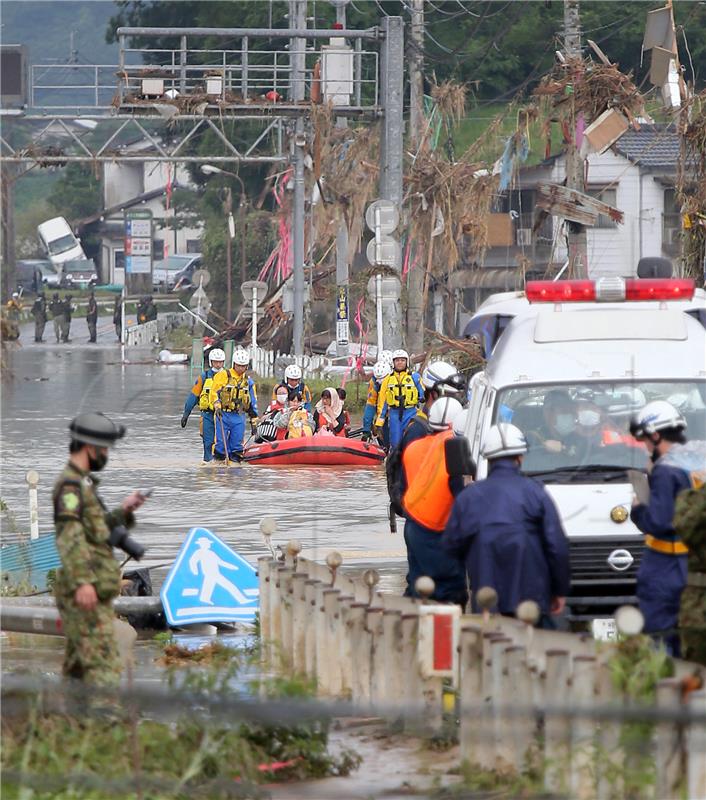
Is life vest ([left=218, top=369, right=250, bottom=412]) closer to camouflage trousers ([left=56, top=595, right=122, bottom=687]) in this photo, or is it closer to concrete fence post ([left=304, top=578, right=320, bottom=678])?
concrete fence post ([left=304, top=578, right=320, bottom=678])

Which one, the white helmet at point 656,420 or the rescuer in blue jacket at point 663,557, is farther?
the white helmet at point 656,420

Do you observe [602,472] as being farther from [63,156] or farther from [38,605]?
[63,156]

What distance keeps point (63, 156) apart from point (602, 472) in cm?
3107

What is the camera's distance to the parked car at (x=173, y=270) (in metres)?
90.1

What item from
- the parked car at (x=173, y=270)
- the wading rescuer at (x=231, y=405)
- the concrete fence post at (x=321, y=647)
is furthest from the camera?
the parked car at (x=173, y=270)

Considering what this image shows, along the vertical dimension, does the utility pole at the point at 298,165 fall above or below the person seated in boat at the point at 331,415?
above

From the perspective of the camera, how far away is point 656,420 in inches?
336

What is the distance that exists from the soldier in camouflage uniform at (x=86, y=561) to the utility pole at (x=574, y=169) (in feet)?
48.1

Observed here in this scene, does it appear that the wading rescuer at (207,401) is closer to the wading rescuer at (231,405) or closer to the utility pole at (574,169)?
the wading rescuer at (231,405)

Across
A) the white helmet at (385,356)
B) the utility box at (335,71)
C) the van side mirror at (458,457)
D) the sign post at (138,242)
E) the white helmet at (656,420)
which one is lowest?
the white helmet at (385,356)

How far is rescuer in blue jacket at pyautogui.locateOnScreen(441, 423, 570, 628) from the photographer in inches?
349

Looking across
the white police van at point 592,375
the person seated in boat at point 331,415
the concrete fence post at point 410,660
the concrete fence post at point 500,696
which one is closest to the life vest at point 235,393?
the person seated in boat at point 331,415

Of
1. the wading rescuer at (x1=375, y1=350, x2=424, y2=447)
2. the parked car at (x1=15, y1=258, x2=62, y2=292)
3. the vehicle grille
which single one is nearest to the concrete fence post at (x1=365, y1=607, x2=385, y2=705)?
the vehicle grille

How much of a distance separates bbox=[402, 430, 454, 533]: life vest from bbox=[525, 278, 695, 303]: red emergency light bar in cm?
142
